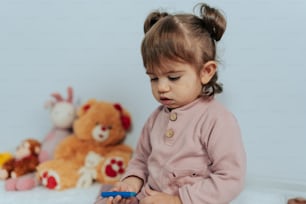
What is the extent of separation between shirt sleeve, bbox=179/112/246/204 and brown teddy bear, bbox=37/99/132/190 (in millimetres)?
465

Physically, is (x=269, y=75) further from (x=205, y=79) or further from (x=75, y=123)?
(x=75, y=123)

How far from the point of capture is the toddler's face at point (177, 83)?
3.22ft

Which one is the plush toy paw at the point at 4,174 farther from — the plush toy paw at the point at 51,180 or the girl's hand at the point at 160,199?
the girl's hand at the point at 160,199

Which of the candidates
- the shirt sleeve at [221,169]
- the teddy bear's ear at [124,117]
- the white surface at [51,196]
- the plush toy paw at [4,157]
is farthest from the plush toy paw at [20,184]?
the shirt sleeve at [221,169]

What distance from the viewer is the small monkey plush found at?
1461 mm

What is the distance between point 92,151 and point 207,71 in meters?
0.60

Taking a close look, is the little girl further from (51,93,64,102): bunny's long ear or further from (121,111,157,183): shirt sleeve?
(51,93,64,102): bunny's long ear

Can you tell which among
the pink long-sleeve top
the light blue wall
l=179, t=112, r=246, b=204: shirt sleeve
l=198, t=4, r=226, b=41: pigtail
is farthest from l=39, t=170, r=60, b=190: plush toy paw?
l=198, t=4, r=226, b=41: pigtail

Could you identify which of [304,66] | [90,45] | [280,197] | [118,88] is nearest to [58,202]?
[118,88]

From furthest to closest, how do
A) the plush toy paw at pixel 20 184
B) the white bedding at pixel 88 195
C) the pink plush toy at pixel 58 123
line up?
the pink plush toy at pixel 58 123
the plush toy paw at pixel 20 184
the white bedding at pixel 88 195

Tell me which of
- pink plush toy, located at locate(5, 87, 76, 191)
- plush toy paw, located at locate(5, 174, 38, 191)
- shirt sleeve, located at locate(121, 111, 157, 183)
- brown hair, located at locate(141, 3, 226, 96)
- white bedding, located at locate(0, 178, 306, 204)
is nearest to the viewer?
brown hair, located at locate(141, 3, 226, 96)

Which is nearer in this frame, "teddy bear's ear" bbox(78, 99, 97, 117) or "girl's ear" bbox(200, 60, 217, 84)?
"girl's ear" bbox(200, 60, 217, 84)

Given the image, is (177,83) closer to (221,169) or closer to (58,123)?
(221,169)

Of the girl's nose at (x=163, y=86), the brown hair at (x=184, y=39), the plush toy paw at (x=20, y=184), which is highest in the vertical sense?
the brown hair at (x=184, y=39)
